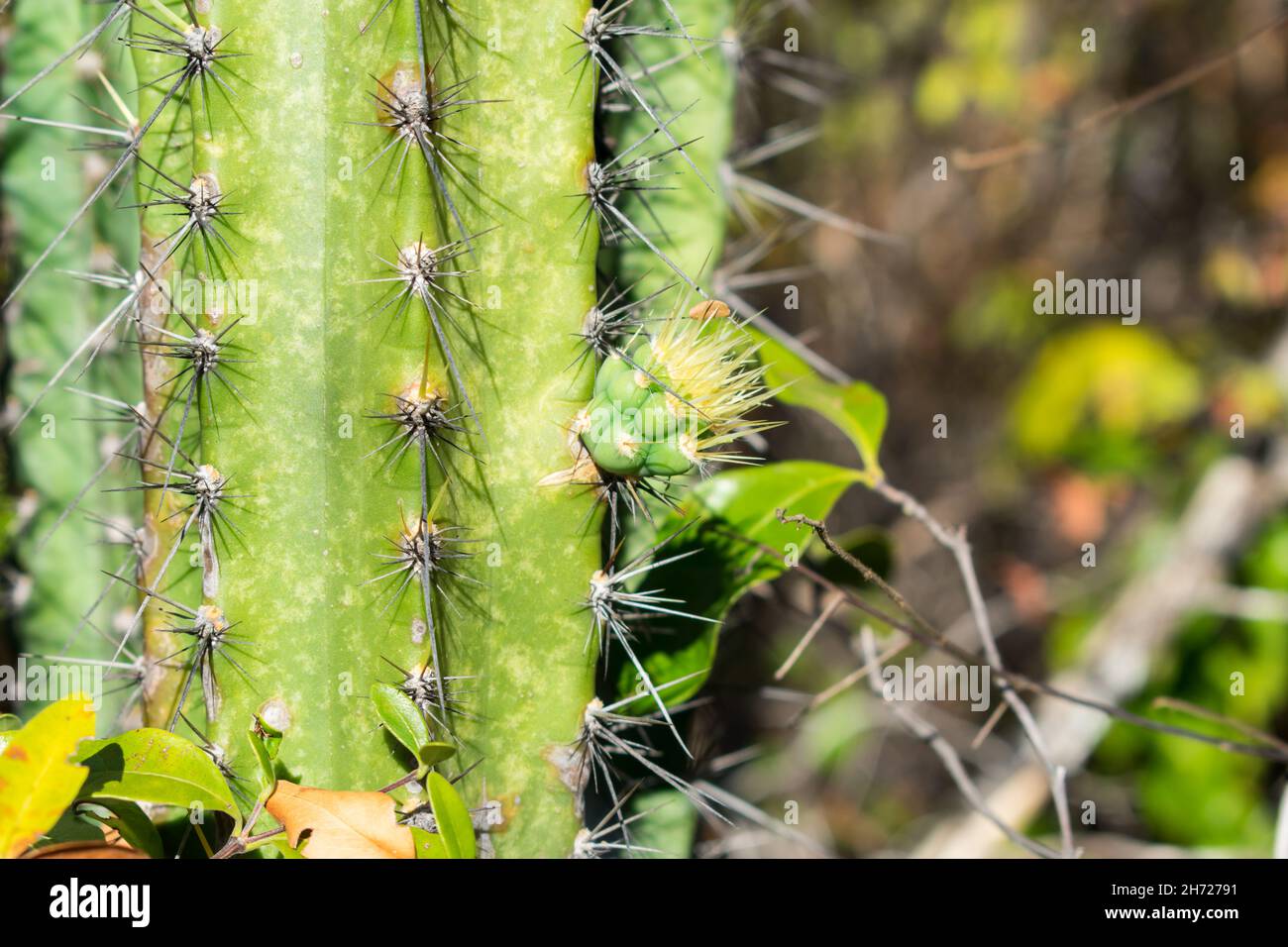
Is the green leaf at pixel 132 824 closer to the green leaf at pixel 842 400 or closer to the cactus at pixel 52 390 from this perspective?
the cactus at pixel 52 390

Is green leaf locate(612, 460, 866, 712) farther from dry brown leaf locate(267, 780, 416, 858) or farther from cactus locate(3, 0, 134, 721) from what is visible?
cactus locate(3, 0, 134, 721)

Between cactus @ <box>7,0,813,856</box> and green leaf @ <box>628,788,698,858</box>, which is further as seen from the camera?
green leaf @ <box>628,788,698,858</box>

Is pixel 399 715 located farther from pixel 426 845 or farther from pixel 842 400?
pixel 842 400

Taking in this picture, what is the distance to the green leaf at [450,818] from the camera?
0.97 m

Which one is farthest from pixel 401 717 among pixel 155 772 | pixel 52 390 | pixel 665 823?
pixel 52 390

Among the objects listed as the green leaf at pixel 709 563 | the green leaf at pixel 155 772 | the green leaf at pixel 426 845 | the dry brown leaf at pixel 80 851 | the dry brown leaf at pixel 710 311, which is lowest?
the green leaf at pixel 426 845

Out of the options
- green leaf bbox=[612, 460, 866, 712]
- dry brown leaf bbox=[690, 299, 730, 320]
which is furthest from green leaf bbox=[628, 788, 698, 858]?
dry brown leaf bbox=[690, 299, 730, 320]

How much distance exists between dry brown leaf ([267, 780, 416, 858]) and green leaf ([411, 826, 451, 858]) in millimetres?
12

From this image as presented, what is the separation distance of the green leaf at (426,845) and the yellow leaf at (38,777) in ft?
0.99

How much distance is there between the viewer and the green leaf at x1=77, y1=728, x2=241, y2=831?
99 centimetres

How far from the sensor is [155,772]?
1.01m

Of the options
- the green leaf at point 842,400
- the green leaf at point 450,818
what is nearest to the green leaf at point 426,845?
the green leaf at point 450,818

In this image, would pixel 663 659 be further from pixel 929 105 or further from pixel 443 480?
pixel 929 105

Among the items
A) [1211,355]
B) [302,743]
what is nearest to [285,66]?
[302,743]
